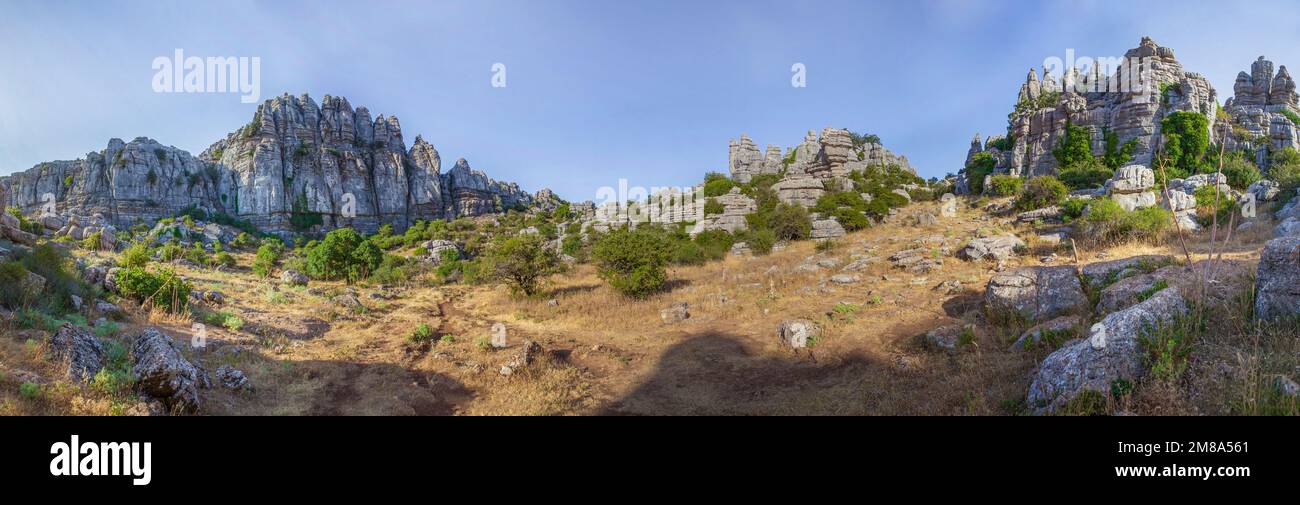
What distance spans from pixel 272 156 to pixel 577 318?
7401 centimetres

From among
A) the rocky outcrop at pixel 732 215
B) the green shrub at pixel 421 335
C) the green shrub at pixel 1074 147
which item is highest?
the green shrub at pixel 1074 147

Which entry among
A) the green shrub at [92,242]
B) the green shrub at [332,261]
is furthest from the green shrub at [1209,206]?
the green shrub at [92,242]

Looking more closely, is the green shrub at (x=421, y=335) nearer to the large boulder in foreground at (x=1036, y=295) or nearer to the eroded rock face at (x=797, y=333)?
the eroded rock face at (x=797, y=333)

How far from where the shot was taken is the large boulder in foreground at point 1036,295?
8.39 metres

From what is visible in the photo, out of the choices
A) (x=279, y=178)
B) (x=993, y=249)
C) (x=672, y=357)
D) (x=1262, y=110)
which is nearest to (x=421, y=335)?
(x=672, y=357)

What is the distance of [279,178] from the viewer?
6450 centimetres

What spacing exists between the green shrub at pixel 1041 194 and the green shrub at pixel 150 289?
37.5 m

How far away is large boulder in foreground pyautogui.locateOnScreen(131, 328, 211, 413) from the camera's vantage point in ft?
17.4

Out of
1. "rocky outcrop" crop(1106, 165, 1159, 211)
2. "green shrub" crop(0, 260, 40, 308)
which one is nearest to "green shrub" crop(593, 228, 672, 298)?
"green shrub" crop(0, 260, 40, 308)

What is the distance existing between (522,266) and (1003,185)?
37794 mm

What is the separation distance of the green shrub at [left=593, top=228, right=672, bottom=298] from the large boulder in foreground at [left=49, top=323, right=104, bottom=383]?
1335 centimetres

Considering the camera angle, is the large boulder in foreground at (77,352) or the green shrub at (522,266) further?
the green shrub at (522,266)

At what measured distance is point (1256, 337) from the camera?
4297 mm
